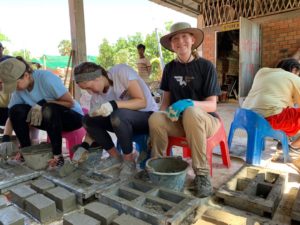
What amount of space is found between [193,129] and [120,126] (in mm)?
499

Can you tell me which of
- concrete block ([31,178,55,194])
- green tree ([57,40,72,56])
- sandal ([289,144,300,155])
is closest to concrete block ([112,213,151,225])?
concrete block ([31,178,55,194])

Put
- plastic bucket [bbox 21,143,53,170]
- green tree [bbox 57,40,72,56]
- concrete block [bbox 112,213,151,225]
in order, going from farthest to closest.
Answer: green tree [bbox 57,40,72,56] → plastic bucket [bbox 21,143,53,170] → concrete block [bbox 112,213,151,225]

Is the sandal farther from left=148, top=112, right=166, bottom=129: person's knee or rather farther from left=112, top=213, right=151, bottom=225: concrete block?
left=112, top=213, right=151, bottom=225: concrete block

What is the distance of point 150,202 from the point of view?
4.69ft

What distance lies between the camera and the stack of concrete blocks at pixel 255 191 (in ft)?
4.53

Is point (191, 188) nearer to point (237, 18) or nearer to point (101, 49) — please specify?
point (237, 18)

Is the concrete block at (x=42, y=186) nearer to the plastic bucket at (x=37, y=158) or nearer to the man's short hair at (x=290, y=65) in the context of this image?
the plastic bucket at (x=37, y=158)

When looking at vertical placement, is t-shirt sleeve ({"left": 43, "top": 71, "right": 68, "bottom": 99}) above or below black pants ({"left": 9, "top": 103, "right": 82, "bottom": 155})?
above

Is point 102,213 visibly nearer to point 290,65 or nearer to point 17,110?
point 17,110

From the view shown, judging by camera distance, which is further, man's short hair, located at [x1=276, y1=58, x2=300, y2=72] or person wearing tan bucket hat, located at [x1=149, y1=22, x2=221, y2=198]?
man's short hair, located at [x1=276, y1=58, x2=300, y2=72]

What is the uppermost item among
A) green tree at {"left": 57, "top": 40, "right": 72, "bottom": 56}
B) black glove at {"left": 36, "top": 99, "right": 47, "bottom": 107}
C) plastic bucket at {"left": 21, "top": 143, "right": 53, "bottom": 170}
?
green tree at {"left": 57, "top": 40, "right": 72, "bottom": 56}

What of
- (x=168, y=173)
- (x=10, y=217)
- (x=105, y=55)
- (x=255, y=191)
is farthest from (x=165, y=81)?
(x=105, y=55)

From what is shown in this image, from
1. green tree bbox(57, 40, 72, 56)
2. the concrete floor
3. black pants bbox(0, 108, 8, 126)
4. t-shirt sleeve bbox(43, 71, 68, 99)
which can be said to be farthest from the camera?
green tree bbox(57, 40, 72, 56)

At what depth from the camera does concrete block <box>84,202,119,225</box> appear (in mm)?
1245
